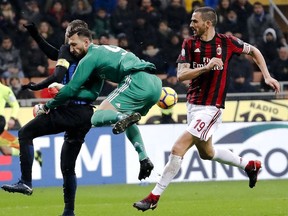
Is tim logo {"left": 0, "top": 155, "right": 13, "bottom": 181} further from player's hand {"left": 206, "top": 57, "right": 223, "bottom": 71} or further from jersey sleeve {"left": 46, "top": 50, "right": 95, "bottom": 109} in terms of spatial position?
player's hand {"left": 206, "top": 57, "right": 223, "bottom": 71}

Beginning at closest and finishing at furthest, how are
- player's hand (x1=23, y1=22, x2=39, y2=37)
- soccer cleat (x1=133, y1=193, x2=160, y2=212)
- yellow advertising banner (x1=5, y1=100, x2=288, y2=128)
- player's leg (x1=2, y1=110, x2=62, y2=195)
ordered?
soccer cleat (x1=133, y1=193, x2=160, y2=212) < player's leg (x1=2, y1=110, x2=62, y2=195) < player's hand (x1=23, y1=22, x2=39, y2=37) < yellow advertising banner (x1=5, y1=100, x2=288, y2=128)

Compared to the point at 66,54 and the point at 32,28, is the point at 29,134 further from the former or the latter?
the point at 32,28

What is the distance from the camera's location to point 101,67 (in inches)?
421

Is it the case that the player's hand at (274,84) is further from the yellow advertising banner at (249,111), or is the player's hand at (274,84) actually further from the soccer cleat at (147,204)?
the yellow advertising banner at (249,111)

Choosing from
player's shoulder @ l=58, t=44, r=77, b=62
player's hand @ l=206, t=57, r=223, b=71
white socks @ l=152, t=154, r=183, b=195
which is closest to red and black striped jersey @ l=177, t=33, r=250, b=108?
player's hand @ l=206, t=57, r=223, b=71

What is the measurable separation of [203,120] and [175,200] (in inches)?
128

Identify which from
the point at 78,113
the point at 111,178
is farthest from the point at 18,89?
the point at 78,113

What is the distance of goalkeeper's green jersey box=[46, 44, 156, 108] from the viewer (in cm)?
1062

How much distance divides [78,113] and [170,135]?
284 inches

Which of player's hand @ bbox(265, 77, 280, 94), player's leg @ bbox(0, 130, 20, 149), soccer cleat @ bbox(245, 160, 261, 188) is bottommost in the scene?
player's leg @ bbox(0, 130, 20, 149)

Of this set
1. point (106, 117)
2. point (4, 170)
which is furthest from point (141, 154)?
point (4, 170)

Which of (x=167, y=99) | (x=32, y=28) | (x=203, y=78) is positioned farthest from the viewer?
(x=167, y=99)

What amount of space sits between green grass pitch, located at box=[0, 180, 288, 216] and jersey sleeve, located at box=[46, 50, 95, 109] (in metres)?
1.87

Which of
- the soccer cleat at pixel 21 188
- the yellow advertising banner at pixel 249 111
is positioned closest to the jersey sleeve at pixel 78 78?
the soccer cleat at pixel 21 188
